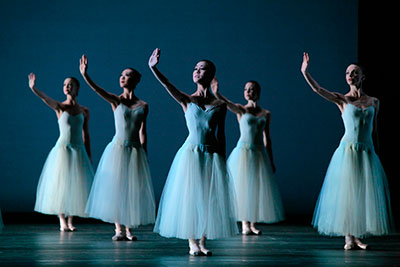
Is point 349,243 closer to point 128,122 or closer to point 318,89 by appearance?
point 318,89

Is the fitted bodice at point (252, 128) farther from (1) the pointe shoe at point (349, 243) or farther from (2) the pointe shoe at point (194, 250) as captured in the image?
(2) the pointe shoe at point (194, 250)

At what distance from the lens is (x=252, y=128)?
18.1ft

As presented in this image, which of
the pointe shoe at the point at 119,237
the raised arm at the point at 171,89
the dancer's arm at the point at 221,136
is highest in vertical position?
the raised arm at the point at 171,89

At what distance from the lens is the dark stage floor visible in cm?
360

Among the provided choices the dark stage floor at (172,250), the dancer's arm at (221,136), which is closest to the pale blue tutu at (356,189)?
the dark stage floor at (172,250)

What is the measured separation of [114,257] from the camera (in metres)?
3.71

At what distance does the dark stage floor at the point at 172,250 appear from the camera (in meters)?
3.60

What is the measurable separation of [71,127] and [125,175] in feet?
3.45

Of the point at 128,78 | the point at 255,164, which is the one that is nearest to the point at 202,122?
the point at 128,78

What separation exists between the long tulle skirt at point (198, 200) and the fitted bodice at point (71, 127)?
180 centimetres

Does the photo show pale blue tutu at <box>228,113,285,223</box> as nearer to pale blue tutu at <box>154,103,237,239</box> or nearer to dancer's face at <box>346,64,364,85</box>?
dancer's face at <box>346,64,364,85</box>

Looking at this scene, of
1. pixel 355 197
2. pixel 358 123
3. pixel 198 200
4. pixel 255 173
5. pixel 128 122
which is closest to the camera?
pixel 198 200

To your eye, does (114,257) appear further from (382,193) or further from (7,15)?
(7,15)

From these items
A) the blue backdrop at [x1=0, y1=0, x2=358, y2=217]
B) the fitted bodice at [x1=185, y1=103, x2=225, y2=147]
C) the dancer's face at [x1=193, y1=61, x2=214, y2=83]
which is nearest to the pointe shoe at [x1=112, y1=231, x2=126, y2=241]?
the fitted bodice at [x1=185, y1=103, x2=225, y2=147]
